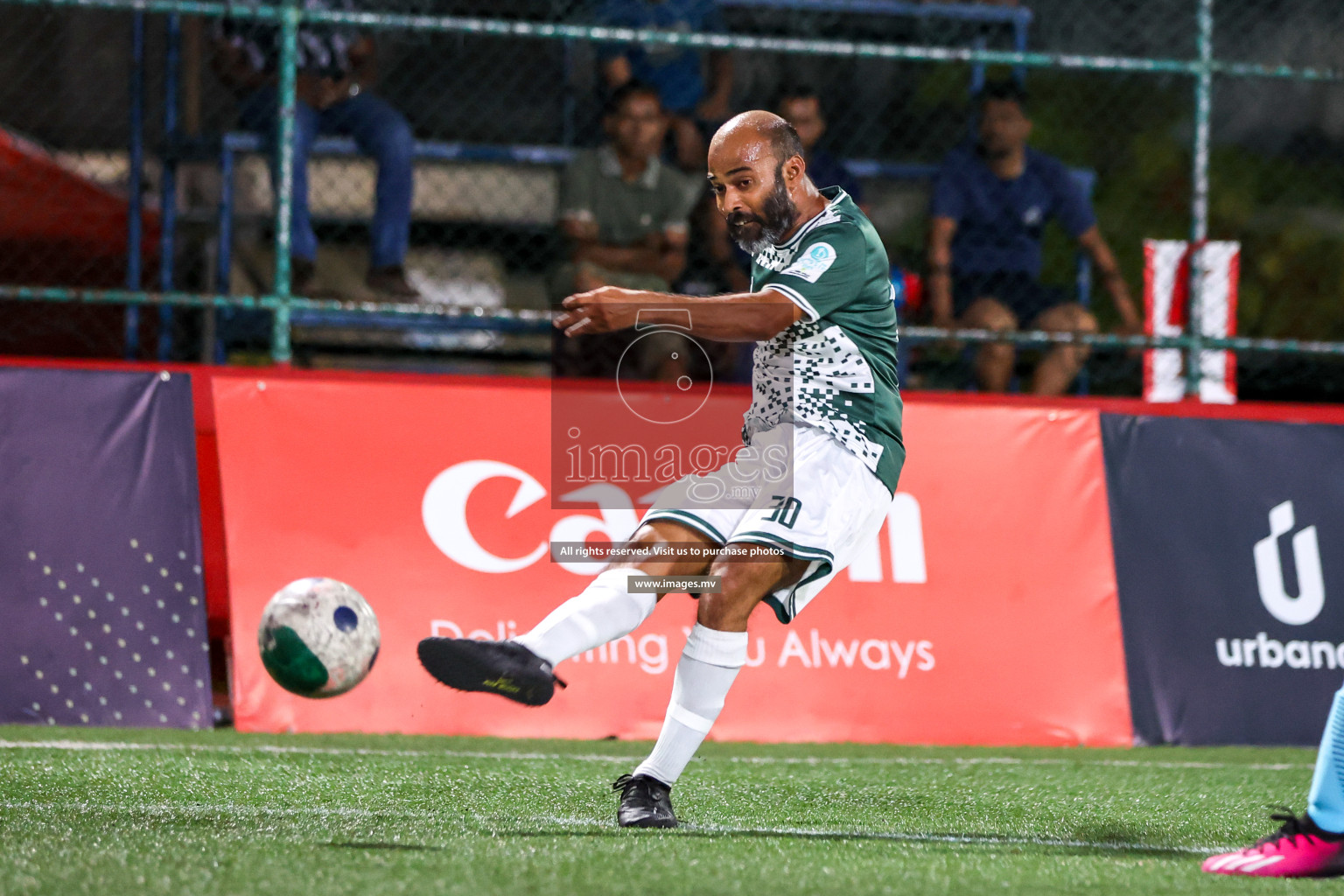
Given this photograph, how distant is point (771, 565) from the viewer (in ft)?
13.0

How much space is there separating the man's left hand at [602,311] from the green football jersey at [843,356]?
477mm

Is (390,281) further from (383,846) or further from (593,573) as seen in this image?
(383,846)

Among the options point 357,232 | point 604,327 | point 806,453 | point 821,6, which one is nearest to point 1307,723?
point 806,453

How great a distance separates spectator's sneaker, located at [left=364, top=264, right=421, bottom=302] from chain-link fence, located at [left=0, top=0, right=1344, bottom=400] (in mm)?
14

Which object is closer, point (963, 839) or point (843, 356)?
point (963, 839)

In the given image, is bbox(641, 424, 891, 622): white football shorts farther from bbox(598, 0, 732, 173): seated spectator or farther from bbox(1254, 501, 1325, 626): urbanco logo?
bbox(598, 0, 732, 173): seated spectator

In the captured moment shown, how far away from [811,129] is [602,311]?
4.62 m

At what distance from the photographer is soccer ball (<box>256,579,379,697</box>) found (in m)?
3.80

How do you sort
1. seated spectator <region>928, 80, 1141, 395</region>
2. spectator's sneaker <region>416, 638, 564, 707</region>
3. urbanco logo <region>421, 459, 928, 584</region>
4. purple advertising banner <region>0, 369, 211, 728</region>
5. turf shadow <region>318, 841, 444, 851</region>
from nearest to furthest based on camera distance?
turf shadow <region>318, 841, 444, 851</region> < spectator's sneaker <region>416, 638, 564, 707</region> < purple advertising banner <region>0, 369, 211, 728</region> < urbanco logo <region>421, 459, 928, 584</region> < seated spectator <region>928, 80, 1141, 395</region>

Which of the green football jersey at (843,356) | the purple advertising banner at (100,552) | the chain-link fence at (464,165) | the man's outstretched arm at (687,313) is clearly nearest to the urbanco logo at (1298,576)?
the chain-link fence at (464,165)

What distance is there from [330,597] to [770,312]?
54.0 inches

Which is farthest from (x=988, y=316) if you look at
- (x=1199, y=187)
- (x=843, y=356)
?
(x=843, y=356)

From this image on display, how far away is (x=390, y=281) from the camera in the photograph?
7.53 meters

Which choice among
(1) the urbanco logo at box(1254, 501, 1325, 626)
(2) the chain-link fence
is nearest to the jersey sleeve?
(2) the chain-link fence
